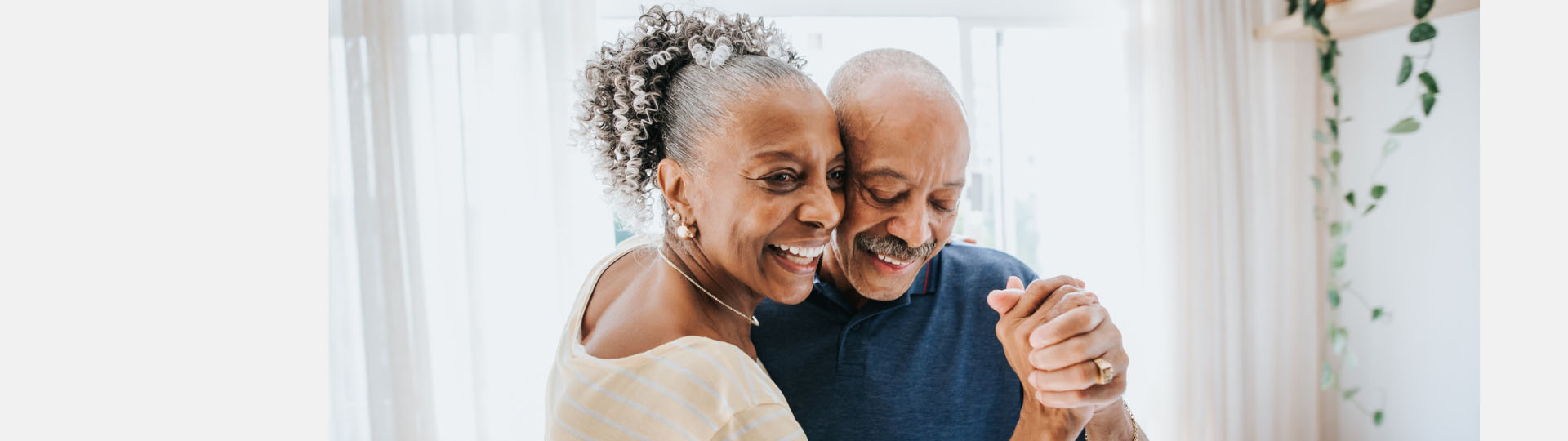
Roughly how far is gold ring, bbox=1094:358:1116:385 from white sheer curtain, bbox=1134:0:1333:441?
8.72ft

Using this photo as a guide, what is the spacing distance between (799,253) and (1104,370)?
372 millimetres

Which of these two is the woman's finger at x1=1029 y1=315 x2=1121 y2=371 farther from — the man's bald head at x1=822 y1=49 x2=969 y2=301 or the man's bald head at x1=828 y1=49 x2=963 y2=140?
the man's bald head at x1=828 y1=49 x2=963 y2=140

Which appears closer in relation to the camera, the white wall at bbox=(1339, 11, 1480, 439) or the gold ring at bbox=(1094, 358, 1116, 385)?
the gold ring at bbox=(1094, 358, 1116, 385)

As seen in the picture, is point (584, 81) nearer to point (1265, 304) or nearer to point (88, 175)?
point (88, 175)

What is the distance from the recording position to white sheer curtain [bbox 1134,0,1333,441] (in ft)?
10.5

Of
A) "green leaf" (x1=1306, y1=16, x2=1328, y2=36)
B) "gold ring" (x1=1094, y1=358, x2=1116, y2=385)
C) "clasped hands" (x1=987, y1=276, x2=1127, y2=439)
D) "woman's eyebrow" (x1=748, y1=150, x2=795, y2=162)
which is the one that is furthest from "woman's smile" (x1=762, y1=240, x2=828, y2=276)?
"green leaf" (x1=1306, y1=16, x2=1328, y2=36)

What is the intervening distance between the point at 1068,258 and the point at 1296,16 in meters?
1.27

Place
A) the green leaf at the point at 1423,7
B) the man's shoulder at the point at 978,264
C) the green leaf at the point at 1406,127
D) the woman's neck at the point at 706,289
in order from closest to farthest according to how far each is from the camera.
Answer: the woman's neck at the point at 706,289, the man's shoulder at the point at 978,264, the green leaf at the point at 1423,7, the green leaf at the point at 1406,127

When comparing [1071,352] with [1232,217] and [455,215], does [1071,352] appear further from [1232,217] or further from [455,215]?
[1232,217]

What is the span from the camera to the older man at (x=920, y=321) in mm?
894

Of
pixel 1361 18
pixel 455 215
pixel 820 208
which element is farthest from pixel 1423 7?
pixel 455 215

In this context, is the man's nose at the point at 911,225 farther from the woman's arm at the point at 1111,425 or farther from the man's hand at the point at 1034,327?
the woman's arm at the point at 1111,425

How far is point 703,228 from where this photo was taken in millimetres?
869

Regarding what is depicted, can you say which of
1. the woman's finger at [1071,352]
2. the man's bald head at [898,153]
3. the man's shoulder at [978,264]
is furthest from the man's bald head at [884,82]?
the man's shoulder at [978,264]
